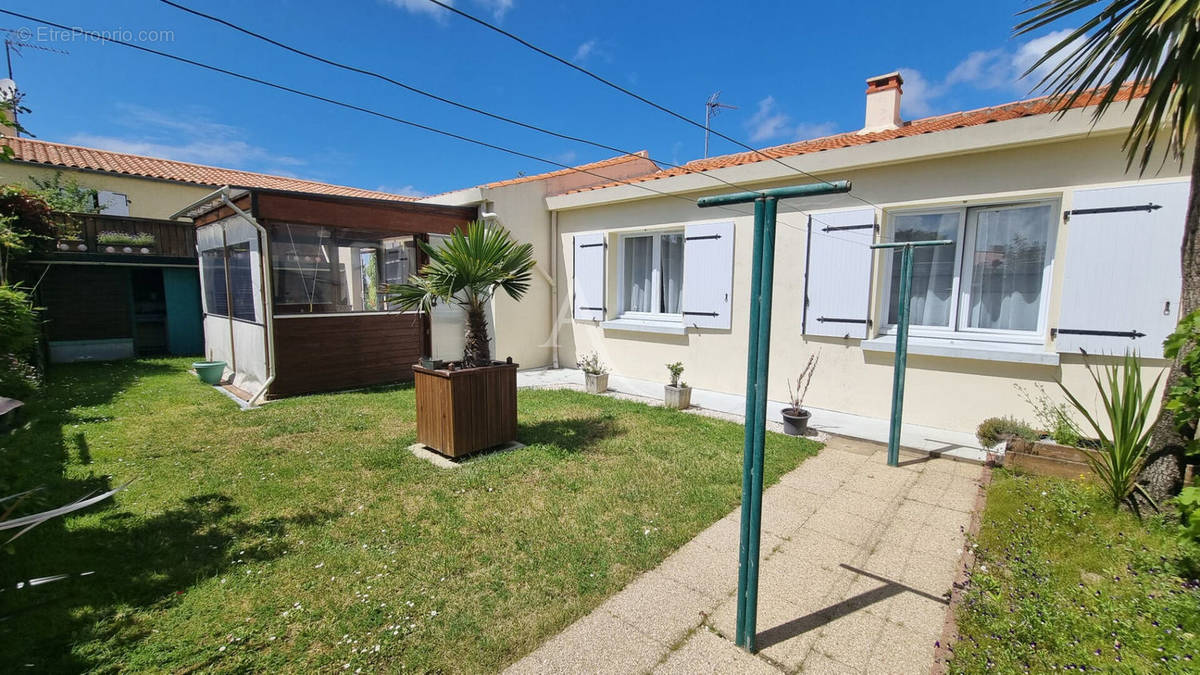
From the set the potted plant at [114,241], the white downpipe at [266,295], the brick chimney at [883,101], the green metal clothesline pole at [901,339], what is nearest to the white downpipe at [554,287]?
the white downpipe at [266,295]

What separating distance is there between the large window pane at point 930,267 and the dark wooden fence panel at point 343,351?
24.4ft

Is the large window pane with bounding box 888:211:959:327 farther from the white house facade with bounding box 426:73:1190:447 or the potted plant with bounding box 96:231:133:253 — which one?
the potted plant with bounding box 96:231:133:253

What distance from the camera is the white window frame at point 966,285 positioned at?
4.89m

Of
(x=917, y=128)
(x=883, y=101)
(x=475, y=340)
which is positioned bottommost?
(x=475, y=340)

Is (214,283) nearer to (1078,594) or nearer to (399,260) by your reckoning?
(399,260)

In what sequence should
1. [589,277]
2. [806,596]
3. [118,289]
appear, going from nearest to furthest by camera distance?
[806,596] < [589,277] < [118,289]

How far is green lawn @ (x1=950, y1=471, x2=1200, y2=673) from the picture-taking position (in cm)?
200

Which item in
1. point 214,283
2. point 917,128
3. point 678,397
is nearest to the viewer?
point 917,128

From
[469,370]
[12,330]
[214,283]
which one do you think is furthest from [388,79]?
[214,283]

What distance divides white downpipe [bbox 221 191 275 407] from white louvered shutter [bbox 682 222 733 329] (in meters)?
6.11

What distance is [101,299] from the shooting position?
33.3ft

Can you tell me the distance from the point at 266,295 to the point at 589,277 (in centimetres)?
501

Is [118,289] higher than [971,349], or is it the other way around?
[118,289]

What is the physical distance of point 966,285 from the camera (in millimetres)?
5402
